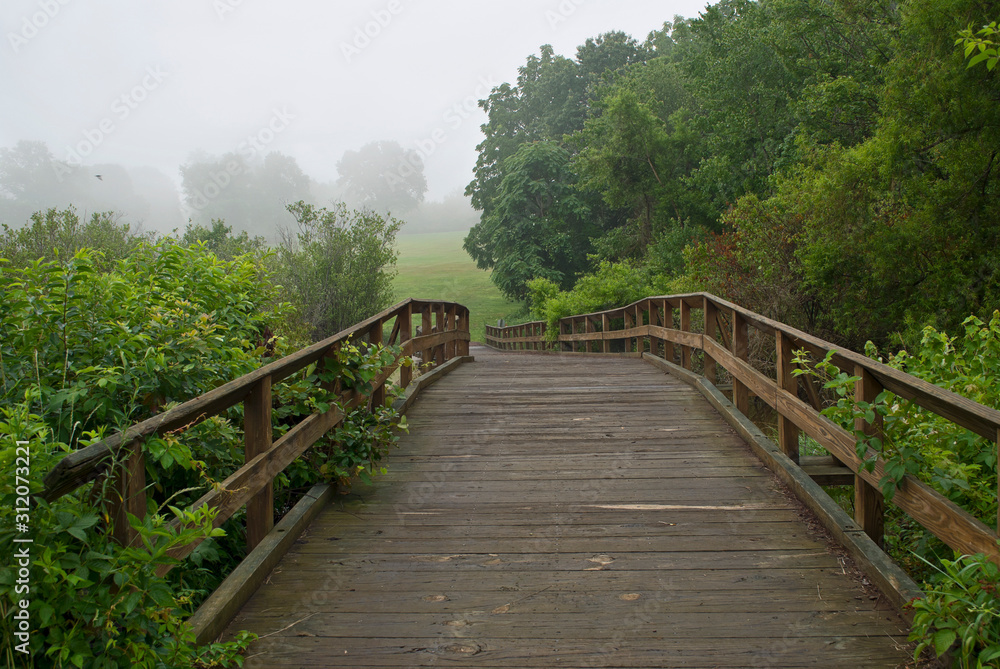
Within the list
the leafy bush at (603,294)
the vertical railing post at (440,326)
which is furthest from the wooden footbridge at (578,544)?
the leafy bush at (603,294)

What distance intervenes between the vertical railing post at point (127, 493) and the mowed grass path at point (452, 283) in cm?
4061

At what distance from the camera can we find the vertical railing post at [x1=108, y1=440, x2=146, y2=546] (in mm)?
2256

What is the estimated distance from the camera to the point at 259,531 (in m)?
3.59

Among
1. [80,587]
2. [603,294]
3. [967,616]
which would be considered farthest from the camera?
[603,294]

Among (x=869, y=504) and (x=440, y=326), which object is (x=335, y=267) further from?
(x=869, y=504)

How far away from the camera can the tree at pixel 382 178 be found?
11769 centimetres

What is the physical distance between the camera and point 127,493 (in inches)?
91.6

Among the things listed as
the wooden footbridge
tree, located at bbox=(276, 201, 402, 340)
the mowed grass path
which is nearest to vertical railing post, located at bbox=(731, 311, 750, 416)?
the wooden footbridge

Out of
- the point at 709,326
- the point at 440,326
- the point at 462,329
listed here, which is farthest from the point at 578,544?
the point at 462,329

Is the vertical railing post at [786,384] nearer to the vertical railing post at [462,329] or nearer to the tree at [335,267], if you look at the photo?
the vertical railing post at [462,329]

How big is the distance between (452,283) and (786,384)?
→ 60583mm

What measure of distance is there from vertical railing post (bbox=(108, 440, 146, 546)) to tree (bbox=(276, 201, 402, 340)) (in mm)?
26477

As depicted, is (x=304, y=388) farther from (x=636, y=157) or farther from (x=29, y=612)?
(x=636, y=157)

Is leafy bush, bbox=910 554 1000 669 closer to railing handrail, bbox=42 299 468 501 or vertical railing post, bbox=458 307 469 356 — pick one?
railing handrail, bbox=42 299 468 501
